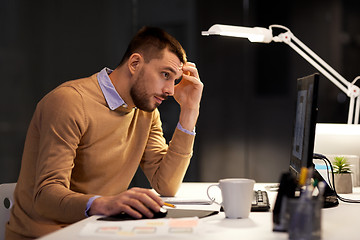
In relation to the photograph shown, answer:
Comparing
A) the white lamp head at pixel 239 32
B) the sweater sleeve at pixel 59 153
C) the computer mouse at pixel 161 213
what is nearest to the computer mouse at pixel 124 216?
the computer mouse at pixel 161 213

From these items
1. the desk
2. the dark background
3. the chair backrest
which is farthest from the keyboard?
the dark background

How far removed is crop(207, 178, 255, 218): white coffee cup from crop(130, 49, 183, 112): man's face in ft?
2.11

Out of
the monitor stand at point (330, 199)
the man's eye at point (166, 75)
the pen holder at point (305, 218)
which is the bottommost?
the monitor stand at point (330, 199)

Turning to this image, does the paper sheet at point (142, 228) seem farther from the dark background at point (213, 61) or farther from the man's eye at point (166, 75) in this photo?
the dark background at point (213, 61)

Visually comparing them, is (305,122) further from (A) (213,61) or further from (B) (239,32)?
(A) (213,61)

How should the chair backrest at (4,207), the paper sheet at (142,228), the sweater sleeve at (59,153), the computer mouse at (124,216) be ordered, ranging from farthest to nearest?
the chair backrest at (4,207)
the sweater sleeve at (59,153)
the computer mouse at (124,216)
the paper sheet at (142,228)

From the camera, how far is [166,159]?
2.08 metres

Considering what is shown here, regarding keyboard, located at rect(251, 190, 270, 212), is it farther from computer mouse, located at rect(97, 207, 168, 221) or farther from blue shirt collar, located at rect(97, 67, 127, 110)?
blue shirt collar, located at rect(97, 67, 127, 110)

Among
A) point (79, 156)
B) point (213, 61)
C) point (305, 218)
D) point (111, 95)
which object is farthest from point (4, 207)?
point (213, 61)

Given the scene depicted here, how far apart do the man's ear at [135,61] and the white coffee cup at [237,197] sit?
741 mm

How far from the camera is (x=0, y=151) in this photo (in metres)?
3.84

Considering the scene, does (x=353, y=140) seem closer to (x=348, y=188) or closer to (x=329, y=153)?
Answer: (x=329, y=153)

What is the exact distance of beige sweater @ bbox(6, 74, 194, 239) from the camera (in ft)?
5.33

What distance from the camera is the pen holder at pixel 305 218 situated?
3.51ft
